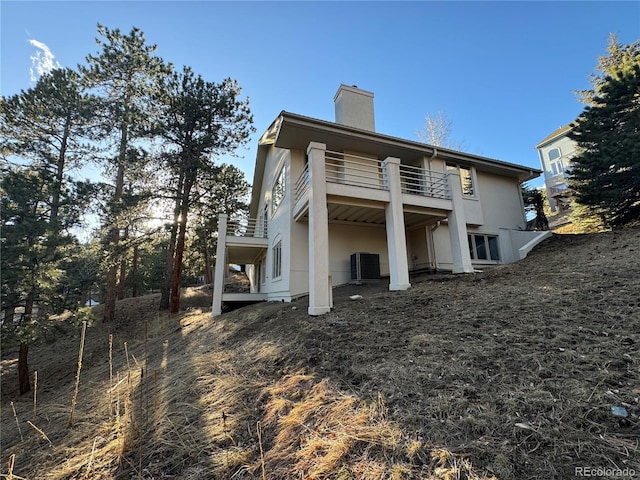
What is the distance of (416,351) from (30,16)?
1517 centimetres

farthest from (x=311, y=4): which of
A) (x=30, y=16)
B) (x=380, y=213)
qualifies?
(x=30, y=16)

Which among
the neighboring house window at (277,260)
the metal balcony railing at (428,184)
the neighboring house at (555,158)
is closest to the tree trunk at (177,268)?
the neighboring house window at (277,260)

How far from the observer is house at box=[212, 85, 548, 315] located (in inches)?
316

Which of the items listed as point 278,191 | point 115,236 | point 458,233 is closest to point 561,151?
point 458,233

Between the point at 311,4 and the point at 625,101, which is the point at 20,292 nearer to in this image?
the point at 311,4

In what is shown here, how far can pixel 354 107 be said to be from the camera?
12523mm

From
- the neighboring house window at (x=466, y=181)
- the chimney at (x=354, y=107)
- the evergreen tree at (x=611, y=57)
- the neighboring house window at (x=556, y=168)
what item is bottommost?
the neighboring house window at (x=466, y=181)

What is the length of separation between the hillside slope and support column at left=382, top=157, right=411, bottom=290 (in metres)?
1.88

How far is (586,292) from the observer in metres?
4.97

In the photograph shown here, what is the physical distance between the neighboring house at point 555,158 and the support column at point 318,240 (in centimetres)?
2817

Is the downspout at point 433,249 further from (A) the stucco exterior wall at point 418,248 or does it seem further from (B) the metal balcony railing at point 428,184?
(B) the metal balcony railing at point 428,184

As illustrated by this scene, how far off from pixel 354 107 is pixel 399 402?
12261 mm

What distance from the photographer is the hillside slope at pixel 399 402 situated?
6.77ft

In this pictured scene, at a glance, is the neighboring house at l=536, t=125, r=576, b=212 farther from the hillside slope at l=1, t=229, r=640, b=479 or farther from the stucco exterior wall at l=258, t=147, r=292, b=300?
the hillside slope at l=1, t=229, r=640, b=479
